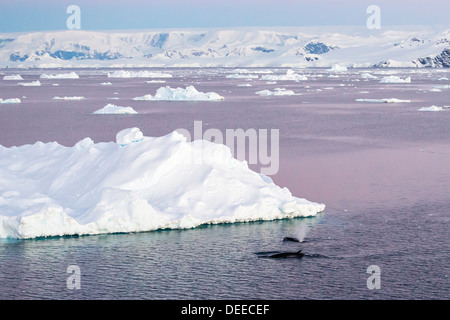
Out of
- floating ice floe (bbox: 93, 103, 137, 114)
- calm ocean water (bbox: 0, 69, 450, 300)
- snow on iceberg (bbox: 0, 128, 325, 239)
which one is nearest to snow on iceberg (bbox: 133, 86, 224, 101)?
floating ice floe (bbox: 93, 103, 137, 114)

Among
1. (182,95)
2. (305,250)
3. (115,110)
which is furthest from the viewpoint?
(182,95)

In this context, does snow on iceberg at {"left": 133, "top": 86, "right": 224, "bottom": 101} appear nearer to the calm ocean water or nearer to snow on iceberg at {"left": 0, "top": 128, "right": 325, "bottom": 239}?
the calm ocean water

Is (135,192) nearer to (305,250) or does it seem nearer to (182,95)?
(305,250)

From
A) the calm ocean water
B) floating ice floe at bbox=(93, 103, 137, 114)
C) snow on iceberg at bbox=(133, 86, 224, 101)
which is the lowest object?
the calm ocean water

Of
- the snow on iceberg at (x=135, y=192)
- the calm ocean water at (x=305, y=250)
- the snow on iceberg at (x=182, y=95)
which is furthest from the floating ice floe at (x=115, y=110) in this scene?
the snow on iceberg at (x=135, y=192)

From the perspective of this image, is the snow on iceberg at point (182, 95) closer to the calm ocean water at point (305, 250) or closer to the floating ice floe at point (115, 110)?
the floating ice floe at point (115, 110)

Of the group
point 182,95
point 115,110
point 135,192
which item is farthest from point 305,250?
point 182,95

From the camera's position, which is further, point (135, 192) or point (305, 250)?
point (135, 192)
